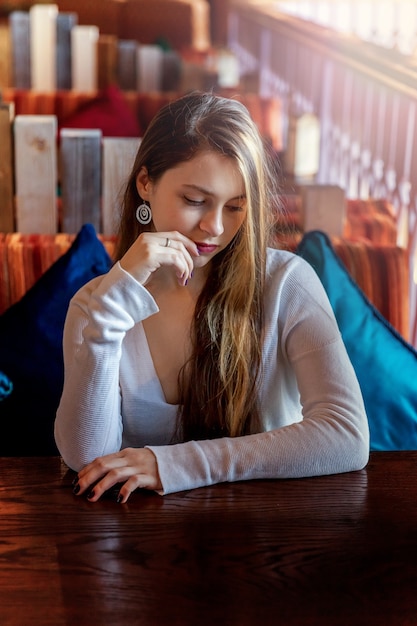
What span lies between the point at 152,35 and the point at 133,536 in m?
5.18

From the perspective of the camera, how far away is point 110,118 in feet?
11.3

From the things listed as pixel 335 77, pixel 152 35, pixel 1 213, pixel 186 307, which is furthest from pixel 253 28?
pixel 186 307

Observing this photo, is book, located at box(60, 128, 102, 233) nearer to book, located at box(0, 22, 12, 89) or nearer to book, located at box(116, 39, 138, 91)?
book, located at box(116, 39, 138, 91)

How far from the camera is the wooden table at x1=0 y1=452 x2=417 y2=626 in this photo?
0.97m

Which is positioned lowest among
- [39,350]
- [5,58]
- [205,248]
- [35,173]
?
[39,350]

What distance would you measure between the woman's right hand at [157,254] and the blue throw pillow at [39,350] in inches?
20.1

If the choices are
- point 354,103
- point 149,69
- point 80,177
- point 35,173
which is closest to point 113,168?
point 80,177

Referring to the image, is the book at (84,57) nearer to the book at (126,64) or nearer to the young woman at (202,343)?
the book at (126,64)

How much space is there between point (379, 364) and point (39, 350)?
0.66 meters

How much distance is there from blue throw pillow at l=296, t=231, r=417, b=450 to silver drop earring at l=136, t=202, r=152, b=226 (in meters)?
0.50

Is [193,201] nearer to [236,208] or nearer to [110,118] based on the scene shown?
[236,208]

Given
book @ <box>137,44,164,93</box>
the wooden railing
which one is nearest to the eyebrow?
the wooden railing

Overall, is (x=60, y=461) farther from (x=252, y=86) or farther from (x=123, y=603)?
(x=252, y=86)

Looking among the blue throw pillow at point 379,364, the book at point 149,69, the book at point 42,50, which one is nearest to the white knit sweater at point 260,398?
the blue throw pillow at point 379,364
